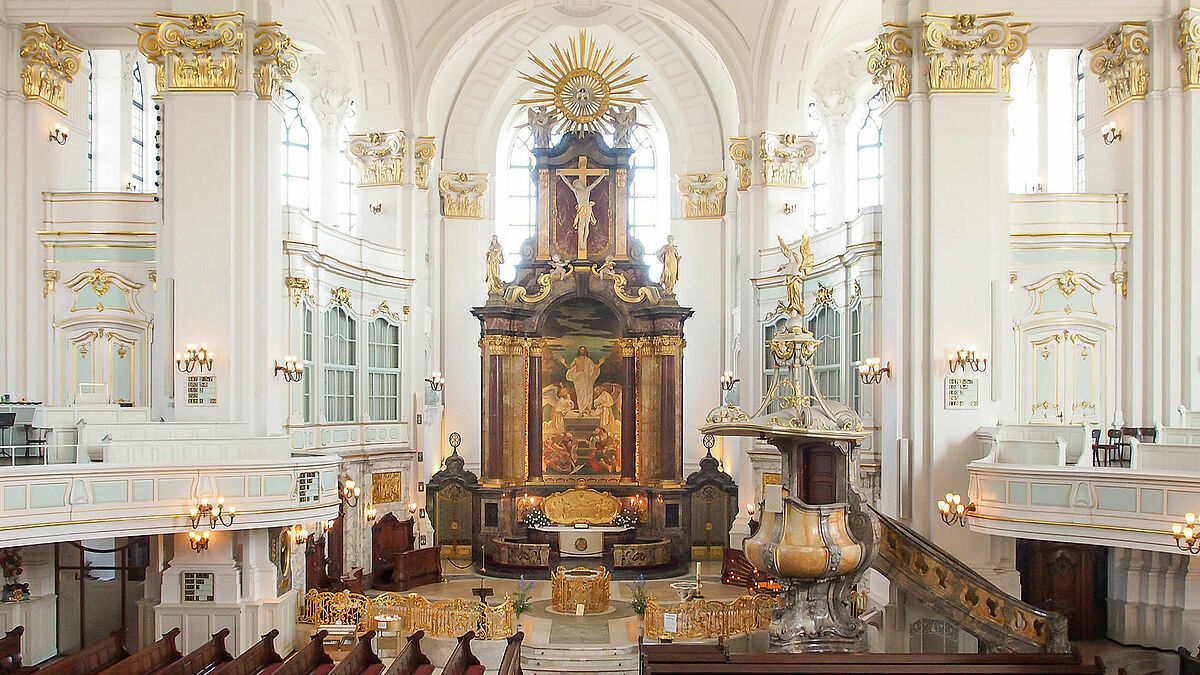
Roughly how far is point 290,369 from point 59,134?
655 centimetres

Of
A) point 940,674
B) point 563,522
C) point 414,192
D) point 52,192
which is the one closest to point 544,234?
Result: point 414,192

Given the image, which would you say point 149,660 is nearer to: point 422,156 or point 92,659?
point 92,659

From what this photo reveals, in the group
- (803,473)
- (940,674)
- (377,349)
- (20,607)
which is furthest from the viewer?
(377,349)

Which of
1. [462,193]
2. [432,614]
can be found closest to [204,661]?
[432,614]

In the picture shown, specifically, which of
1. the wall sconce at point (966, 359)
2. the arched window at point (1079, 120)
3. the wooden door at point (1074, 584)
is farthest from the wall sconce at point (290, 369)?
the arched window at point (1079, 120)

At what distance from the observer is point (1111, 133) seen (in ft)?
68.8

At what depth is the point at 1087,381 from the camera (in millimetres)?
20438

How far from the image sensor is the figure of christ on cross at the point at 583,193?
2875cm

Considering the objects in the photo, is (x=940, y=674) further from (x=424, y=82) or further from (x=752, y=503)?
(x=424, y=82)

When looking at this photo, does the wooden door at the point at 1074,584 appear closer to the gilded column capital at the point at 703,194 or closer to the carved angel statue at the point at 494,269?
the carved angel statue at the point at 494,269

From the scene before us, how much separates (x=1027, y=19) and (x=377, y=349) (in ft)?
51.6

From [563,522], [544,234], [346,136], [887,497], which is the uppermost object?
[346,136]

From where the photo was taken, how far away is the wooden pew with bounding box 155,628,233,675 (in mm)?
14539

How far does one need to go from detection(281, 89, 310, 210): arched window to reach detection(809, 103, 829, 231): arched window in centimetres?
1389
